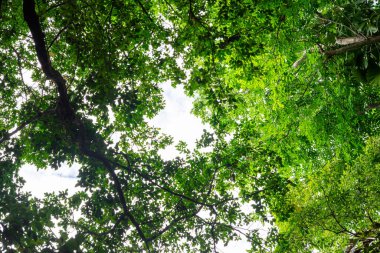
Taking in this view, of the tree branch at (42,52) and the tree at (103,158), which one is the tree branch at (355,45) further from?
the tree branch at (42,52)

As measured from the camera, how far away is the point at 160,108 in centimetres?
830

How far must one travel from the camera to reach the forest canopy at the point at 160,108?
4863 millimetres

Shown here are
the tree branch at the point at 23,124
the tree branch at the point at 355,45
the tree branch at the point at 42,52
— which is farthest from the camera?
the tree branch at the point at 355,45

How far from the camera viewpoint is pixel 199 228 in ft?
22.1

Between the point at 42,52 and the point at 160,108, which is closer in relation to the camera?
the point at 42,52

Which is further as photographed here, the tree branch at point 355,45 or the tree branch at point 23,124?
the tree branch at point 355,45

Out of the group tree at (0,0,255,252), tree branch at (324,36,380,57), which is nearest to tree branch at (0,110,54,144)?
tree at (0,0,255,252)

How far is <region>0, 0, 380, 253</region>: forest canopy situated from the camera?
16.0 feet

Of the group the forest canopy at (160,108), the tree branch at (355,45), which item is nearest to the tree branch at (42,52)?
the forest canopy at (160,108)

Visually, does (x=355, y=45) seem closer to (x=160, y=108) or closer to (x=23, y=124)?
(x=160, y=108)

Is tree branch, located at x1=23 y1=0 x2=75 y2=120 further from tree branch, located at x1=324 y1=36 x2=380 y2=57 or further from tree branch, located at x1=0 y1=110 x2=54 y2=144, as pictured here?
tree branch, located at x1=324 y1=36 x2=380 y2=57

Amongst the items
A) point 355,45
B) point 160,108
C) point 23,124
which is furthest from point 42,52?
point 355,45

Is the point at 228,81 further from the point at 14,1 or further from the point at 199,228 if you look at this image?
the point at 14,1

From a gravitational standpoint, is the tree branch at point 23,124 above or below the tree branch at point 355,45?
below
